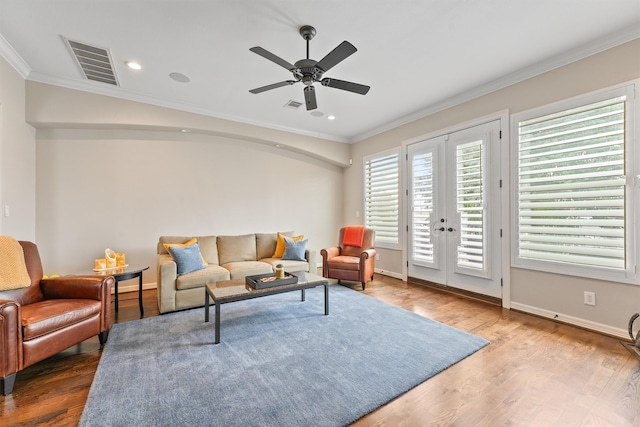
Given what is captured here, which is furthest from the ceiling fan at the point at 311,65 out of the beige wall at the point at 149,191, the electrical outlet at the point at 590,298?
the electrical outlet at the point at 590,298

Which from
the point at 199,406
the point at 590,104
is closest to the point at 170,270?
the point at 199,406

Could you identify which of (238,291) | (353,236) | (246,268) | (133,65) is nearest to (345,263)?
(353,236)

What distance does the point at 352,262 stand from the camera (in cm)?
442

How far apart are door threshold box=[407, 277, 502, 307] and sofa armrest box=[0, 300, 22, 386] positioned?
4.66m

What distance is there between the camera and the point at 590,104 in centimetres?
281

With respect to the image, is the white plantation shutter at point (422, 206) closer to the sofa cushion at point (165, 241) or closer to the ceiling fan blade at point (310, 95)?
the ceiling fan blade at point (310, 95)

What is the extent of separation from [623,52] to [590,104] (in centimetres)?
48

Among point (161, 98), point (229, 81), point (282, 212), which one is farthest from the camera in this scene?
point (282, 212)

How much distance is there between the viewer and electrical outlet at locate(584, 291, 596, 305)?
277cm

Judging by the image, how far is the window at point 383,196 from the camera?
16.9 ft

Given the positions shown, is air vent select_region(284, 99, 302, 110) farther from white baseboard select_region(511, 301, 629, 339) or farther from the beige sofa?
white baseboard select_region(511, 301, 629, 339)

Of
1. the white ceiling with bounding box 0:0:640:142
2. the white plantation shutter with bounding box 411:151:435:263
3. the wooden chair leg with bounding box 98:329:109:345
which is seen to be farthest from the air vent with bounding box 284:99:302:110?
the wooden chair leg with bounding box 98:329:109:345

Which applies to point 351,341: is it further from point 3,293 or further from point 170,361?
point 3,293

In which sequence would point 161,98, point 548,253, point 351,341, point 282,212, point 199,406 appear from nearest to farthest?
point 199,406
point 351,341
point 548,253
point 161,98
point 282,212
